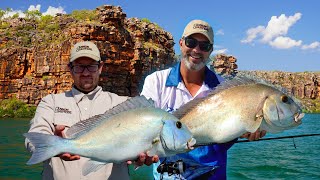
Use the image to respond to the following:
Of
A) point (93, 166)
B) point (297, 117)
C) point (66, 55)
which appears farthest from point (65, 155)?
point (66, 55)

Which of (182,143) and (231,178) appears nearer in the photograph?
(182,143)

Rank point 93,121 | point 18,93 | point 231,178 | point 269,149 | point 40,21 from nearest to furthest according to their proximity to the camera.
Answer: point 93,121
point 231,178
point 269,149
point 18,93
point 40,21

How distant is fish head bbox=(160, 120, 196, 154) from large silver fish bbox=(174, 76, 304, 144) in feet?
0.94

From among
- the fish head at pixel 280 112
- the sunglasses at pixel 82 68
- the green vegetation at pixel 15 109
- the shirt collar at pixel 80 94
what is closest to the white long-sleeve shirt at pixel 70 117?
the shirt collar at pixel 80 94

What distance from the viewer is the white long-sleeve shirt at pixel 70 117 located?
3908 millimetres

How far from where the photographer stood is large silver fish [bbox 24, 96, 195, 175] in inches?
124

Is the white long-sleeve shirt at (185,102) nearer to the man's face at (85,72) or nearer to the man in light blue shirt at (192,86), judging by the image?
the man in light blue shirt at (192,86)

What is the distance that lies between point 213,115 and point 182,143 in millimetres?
509

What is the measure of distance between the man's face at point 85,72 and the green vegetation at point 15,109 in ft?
181

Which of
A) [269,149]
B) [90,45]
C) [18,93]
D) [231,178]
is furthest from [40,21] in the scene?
[90,45]

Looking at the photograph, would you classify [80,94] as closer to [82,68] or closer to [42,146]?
[82,68]

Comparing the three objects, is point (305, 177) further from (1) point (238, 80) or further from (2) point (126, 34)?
(2) point (126, 34)

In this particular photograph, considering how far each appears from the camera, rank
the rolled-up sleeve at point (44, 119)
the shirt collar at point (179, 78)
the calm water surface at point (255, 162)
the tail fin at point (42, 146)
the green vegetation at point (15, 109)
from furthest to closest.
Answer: the green vegetation at point (15, 109)
the calm water surface at point (255, 162)
the shirt collar at point (179, 78)
the rolled-up sleeve at point (44, 119)
the tail fin at point (42, 146)

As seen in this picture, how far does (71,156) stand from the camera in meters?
3.45
